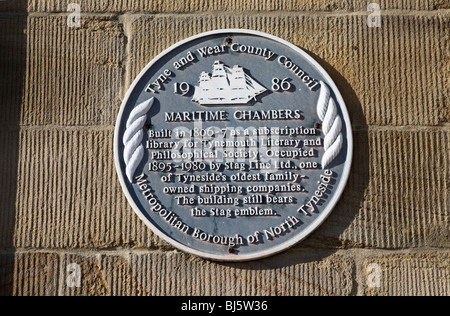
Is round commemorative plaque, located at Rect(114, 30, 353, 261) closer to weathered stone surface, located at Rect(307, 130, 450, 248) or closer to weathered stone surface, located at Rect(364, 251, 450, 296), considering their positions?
weathered stone surface, located at Rect(307, 130, 450, 248)

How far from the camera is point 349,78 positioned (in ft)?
10.7

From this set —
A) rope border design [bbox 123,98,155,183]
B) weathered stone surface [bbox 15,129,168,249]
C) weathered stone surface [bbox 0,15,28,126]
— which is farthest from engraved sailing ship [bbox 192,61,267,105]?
weathered stone surface [bbox 0,15,28,126]

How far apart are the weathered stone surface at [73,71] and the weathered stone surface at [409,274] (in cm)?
178

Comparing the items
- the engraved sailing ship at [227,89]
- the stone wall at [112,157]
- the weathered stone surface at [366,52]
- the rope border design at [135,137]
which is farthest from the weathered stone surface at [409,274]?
the rope border design at [135,137]

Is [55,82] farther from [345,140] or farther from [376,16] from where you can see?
[376,16]

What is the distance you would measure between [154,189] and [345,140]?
1.15m

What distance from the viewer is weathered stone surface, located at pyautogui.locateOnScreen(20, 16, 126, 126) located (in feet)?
10.7

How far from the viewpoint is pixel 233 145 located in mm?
3156

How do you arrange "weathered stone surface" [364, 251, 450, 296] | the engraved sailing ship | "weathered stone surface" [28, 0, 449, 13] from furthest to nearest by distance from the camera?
"weathered stone surface" [28, 0, 449, 13]
the engraved sailing ship
"weathered stone surface" [364, 251, 450, 296]

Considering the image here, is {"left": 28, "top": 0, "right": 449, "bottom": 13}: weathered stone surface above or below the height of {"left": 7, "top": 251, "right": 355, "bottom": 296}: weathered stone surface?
above

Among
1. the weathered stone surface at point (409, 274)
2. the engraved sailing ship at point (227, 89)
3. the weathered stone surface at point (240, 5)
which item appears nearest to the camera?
the weathered stone surface at point (409, 274)

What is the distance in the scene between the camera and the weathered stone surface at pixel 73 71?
10.7 feet

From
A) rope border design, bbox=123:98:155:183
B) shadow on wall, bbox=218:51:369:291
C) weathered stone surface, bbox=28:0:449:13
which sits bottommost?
shadow on wall, bbox=218:51:369:291

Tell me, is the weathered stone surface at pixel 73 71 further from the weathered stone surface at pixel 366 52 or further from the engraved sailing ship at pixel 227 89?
the engraved sailing ship at pixel 227 89
